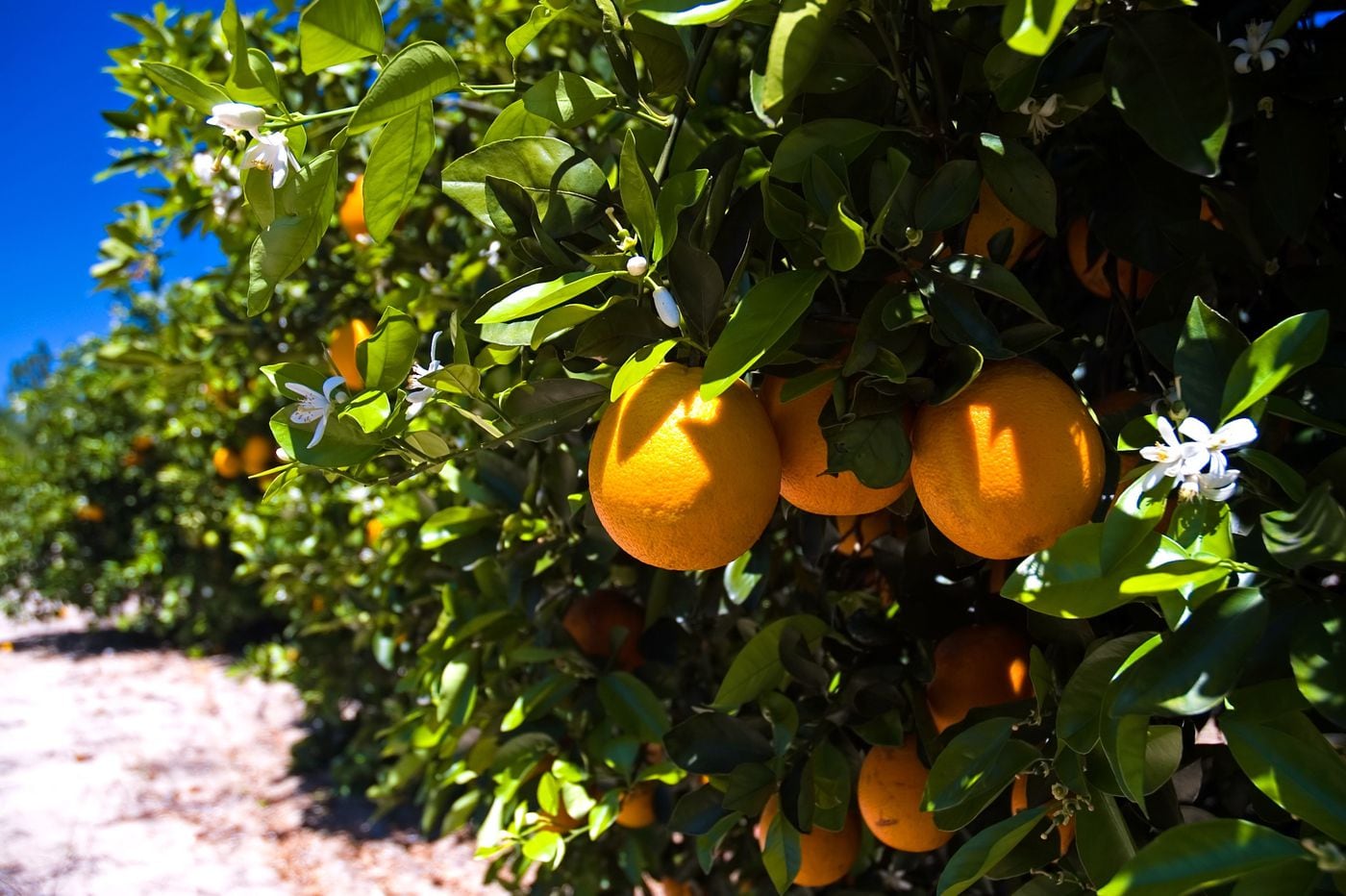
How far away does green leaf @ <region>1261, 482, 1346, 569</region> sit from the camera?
1.60 feet


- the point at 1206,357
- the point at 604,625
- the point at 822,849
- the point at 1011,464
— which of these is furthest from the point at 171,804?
the point at 1206,357

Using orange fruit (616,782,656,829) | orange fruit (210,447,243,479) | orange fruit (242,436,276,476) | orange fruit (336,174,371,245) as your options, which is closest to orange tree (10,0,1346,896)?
orange fruit (616,782,656,829)

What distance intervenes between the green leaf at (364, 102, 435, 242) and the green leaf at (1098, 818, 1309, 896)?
1.97 ft

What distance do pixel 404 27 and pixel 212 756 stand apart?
336 cm

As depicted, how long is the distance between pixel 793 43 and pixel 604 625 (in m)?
0.84

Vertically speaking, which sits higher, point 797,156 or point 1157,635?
point 797,156

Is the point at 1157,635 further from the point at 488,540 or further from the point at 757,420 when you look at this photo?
the point at 488,540

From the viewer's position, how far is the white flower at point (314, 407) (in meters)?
0.70

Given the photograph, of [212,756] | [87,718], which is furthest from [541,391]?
[87,718]

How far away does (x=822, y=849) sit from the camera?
3.23 ft

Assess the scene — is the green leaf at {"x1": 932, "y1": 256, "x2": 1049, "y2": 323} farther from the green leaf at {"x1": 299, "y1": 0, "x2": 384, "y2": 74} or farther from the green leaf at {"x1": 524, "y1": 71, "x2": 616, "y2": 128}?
the green leaf at {"x1": 299, "y1": 0, "x2": 384, "y2": 74}

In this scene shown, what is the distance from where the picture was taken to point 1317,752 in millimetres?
527

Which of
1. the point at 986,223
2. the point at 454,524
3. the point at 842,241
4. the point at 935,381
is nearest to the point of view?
the point at 842,241

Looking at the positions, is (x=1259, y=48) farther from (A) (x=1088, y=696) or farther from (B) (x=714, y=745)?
(B) (x=714, y=745)
